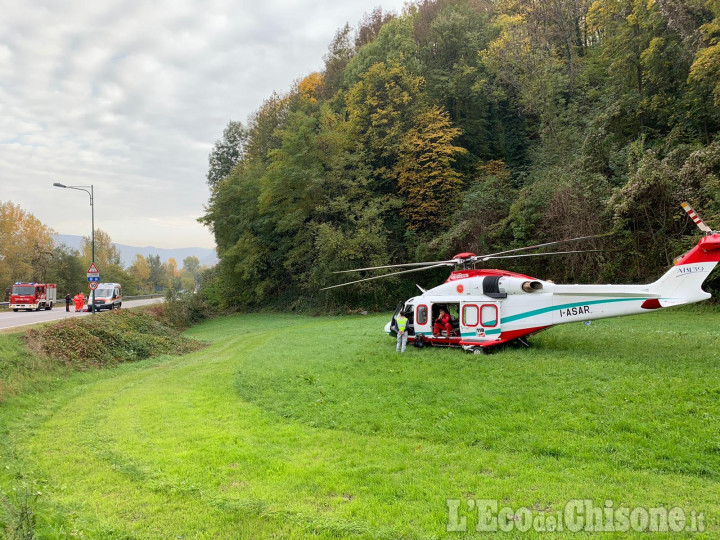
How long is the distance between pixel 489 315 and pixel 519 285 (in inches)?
52.5

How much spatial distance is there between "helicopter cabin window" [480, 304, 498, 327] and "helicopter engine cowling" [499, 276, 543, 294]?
2.24ft

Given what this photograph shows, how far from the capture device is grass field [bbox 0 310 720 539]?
536 centimetres

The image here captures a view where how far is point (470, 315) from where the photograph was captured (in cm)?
1373

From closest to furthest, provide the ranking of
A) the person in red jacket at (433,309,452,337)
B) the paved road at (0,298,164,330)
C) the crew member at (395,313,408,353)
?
the crew member at (395,313,408,353), the person in red jacket at (433,309,452,337), the paved road at (0,298,164,330)

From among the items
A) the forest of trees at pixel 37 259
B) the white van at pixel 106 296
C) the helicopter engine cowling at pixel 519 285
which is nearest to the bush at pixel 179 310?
the forest of trees at pixel 37 259

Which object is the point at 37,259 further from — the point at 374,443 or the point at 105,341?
the point at 374,443

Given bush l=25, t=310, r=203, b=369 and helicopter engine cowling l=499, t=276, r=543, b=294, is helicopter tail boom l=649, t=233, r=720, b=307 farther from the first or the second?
bush l=25, t=310, r=203, b=369

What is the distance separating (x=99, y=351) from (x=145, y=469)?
13450 mm

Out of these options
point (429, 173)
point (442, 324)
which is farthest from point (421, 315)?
point (429, 173)

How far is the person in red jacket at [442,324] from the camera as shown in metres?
14.7

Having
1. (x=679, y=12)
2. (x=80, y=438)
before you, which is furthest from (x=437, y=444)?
(x=679, y=12)

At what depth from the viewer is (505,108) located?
42.0 metres

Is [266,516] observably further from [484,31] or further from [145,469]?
[484,31]

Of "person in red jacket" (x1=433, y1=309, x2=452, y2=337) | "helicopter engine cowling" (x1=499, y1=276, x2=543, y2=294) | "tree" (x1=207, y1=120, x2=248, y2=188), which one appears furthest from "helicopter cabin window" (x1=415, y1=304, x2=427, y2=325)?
"tree" (x1=207, y1=120, x2=248, y2=188)
